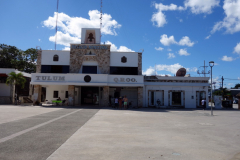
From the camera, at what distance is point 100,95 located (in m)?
30.3

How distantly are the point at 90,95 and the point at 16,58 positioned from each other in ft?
90.0

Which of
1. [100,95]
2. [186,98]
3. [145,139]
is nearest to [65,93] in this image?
[100,95]

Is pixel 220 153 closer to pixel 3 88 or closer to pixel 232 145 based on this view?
pixel 232 145

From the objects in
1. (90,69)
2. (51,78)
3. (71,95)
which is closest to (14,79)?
(51,78)

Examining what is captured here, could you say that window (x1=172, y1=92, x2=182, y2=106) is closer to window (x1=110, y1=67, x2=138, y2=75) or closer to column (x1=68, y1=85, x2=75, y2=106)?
window (x1=110, y1=67, x2=138, y2=75)

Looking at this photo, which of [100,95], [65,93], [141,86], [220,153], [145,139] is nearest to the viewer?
[220,153]

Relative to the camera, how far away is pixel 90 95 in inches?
1231

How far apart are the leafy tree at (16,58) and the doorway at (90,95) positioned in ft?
77.3

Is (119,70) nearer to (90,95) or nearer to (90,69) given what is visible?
(90,69)

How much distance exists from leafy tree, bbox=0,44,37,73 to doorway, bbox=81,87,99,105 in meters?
23.6

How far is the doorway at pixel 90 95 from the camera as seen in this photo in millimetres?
31078

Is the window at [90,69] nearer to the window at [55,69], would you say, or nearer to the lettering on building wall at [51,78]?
the window at [55,69]

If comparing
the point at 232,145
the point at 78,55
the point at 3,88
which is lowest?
the point at 232,145

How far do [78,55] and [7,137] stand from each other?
22.2 metres
